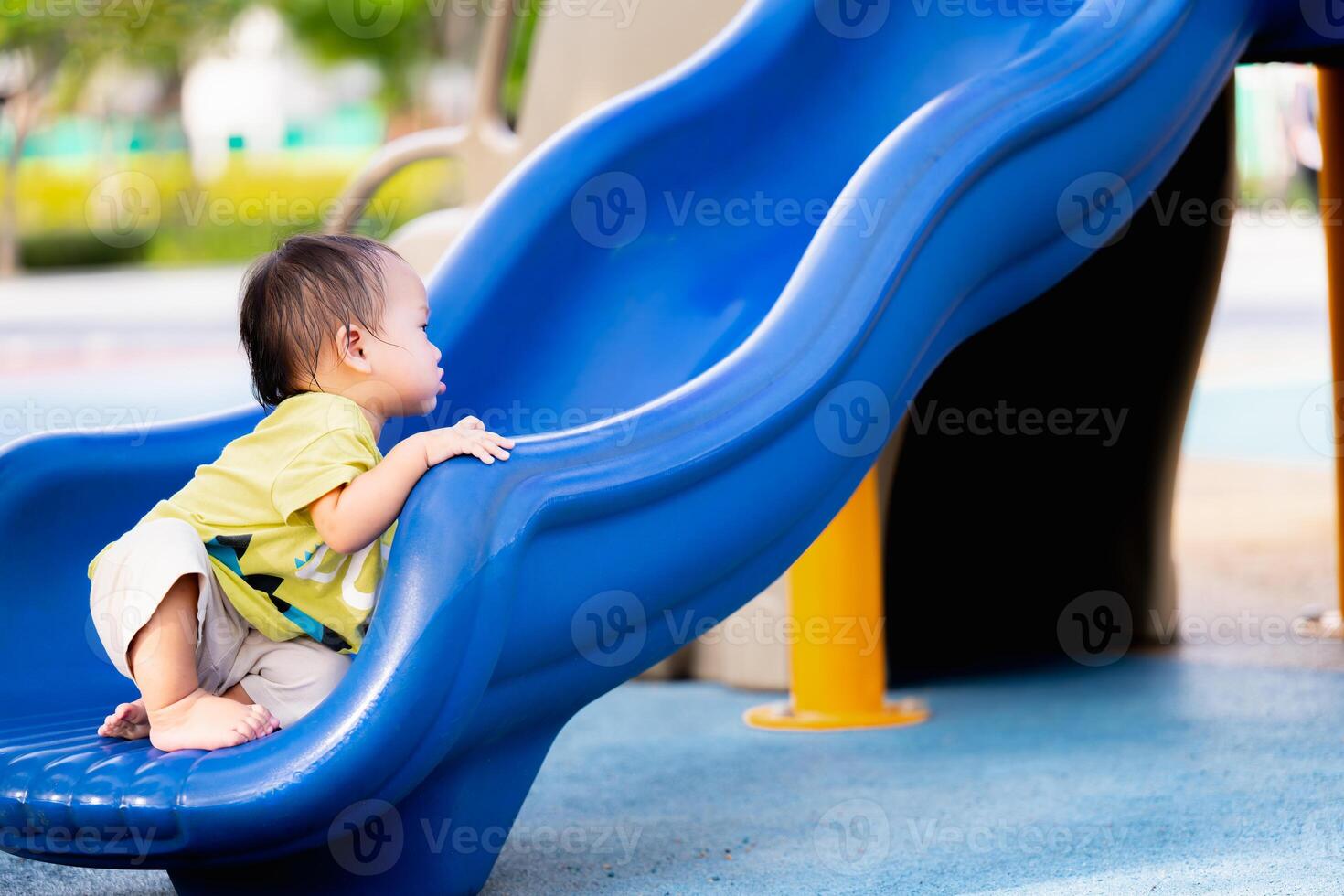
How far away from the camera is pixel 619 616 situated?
221 cm

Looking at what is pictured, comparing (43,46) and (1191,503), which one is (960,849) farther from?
(43,46)

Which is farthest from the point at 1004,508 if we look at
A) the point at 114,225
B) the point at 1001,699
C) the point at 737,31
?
the point at 114,225

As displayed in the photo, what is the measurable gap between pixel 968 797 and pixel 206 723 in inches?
52.8

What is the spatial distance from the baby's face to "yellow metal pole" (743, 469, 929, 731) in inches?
50.7

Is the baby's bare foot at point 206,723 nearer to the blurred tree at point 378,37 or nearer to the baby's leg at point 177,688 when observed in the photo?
the baby's leg at point 177,688

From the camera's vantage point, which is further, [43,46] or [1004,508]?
[43,46]

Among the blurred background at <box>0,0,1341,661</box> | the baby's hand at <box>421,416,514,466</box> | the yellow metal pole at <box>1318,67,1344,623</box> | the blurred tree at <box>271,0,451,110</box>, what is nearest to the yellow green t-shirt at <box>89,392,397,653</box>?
the baby's hand at <box>421,416,514,466</box>

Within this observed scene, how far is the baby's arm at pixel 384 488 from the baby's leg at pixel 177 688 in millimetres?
189

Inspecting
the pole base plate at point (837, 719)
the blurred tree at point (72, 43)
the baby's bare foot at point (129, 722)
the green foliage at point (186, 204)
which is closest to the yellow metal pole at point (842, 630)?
the pole base plate at point (837, 719)

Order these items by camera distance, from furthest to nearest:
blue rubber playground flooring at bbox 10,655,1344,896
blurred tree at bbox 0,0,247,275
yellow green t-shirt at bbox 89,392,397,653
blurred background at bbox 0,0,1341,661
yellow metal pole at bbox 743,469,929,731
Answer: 1. blurred tree at bbox 0,0,247,275
2. blurred background at bbox 0,0,1341,661
3. yellow metal pole at bbox 743,469,929,731
4. blue rubber playground flooring at bbox 10,655,1344,896
5. yellow green t-shirt at bbox 89,392,397,653

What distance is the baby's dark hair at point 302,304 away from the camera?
2170 mm

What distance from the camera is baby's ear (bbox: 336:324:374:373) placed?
217cm

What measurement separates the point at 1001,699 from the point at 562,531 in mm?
1788

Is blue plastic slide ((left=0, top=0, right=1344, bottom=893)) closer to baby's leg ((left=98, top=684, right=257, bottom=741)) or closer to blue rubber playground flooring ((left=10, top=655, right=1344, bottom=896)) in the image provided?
baby's leg ((left=98, top=684, right=257, bottom=741))
